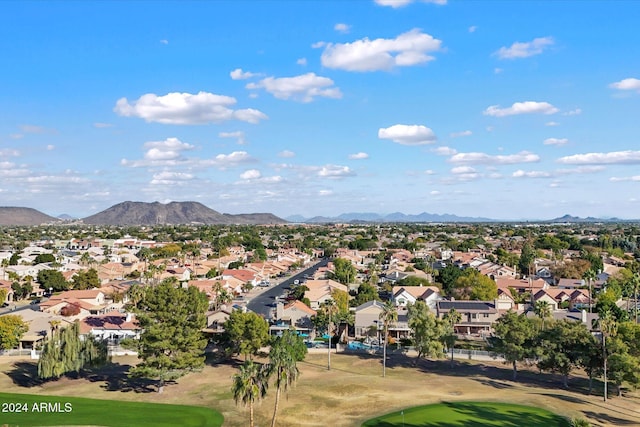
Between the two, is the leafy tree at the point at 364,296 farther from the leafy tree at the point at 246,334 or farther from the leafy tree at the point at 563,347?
the leafy tree at the point at 563,347

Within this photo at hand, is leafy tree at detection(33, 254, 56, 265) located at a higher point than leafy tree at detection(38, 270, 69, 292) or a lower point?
higher

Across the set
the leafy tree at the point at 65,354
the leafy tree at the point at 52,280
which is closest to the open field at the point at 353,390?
the leafy tree at the point at 65,354

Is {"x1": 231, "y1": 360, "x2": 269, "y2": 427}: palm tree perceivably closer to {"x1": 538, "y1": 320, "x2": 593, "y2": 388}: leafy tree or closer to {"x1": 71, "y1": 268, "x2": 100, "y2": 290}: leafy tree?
{"x1": 538, "y1": 320, "x2": 593, "y2": 388}: leafy tree

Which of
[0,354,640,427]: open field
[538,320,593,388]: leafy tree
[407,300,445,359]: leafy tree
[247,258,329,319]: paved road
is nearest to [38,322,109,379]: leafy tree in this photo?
[0,354,640,427]: open field

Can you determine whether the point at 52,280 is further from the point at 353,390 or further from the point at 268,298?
the point at 353,390

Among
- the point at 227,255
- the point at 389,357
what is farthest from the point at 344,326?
the point at 227,255

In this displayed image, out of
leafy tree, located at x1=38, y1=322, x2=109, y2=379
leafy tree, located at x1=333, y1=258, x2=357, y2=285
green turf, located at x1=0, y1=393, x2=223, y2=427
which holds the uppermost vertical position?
leafy tree, located at x1=333, y1=258, x2=357, y2=285

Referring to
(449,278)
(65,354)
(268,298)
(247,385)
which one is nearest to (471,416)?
(247,385)
